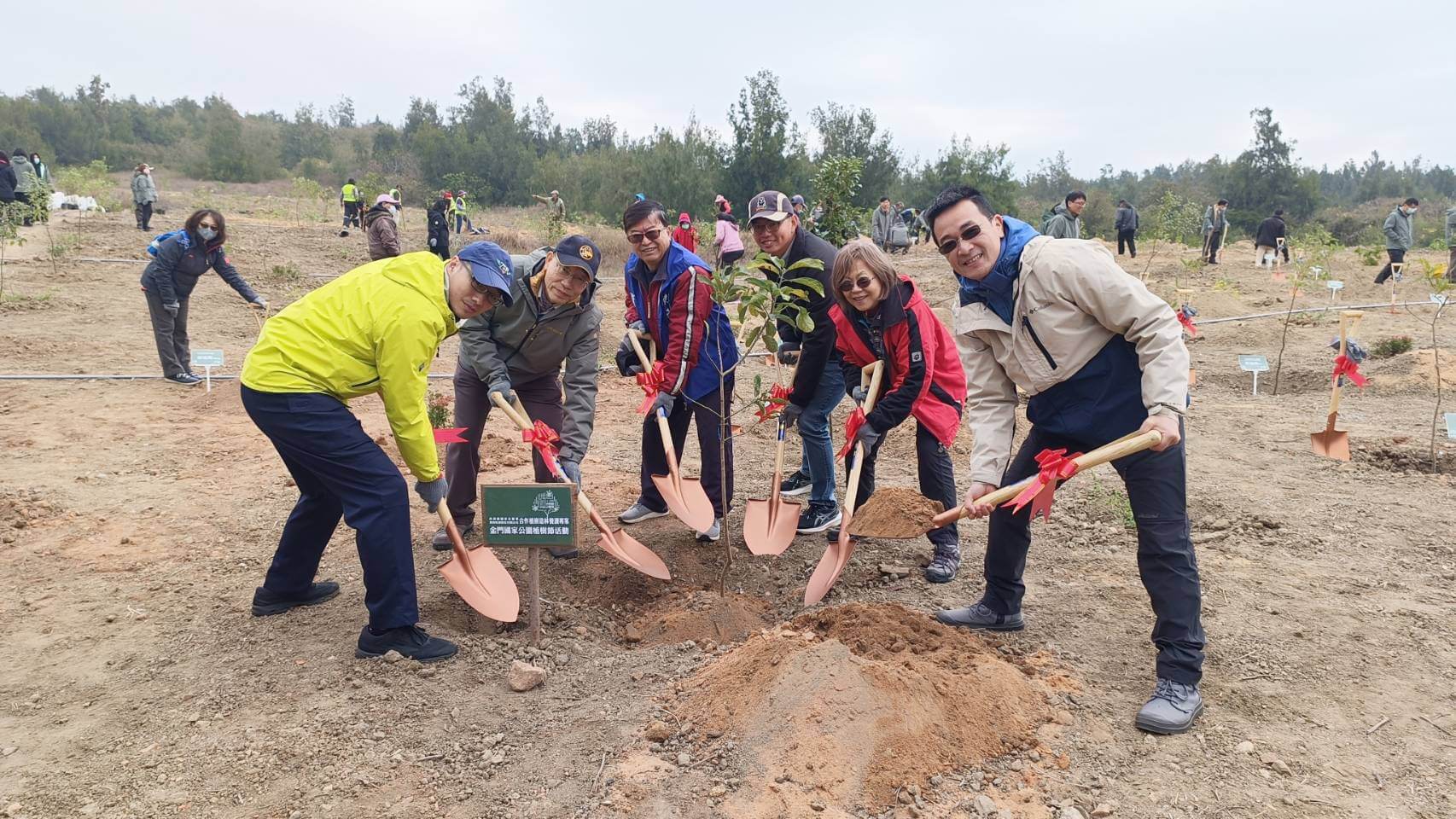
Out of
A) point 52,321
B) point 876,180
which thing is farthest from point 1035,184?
point 52,321

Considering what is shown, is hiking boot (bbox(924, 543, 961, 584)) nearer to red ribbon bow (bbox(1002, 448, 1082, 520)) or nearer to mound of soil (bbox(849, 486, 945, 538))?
mound of soil (bbox(849, 486, 945, 538))

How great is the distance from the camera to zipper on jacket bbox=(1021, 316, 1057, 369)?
271cm

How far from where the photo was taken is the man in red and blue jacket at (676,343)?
3.98 m

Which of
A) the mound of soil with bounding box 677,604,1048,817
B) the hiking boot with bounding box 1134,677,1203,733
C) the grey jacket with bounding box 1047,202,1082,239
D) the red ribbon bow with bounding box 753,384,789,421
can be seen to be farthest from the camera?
the grey jacket with bounding box 1047,202,1082,239

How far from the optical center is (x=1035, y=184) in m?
61.1

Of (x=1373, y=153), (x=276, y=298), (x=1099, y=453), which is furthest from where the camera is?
(x=1373, y=153)

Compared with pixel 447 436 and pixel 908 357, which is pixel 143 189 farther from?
pixel 908 357

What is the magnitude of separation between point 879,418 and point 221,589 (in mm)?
3030

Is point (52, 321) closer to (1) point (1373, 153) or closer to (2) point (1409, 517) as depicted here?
(2) point (1409, 517)

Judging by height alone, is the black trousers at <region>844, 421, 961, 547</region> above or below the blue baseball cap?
below

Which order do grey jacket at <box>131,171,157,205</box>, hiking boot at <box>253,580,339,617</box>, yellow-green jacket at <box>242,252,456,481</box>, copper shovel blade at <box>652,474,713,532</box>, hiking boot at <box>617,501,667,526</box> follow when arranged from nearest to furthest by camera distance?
yellow-green jacket at <box>242,252,456,481</box> → hiking boot at <box>253,580,339,617</box> → copper shovel blade at <box>652,474,713,532</box> → hiking boot at <box>617,501,667,526</box> → grey jacket at <box>131,171,157,205</box>

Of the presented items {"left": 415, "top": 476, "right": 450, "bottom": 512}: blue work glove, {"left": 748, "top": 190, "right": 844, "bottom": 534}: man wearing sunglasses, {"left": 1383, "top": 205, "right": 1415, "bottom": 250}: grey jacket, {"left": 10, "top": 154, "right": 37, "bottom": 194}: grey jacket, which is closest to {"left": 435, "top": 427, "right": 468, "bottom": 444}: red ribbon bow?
{"left": 415, "top": 476, "right": 450, "bottom": 512}: blue work glove

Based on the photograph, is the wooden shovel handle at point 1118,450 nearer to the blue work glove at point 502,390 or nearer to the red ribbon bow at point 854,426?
the red ribbon bow at point 854,426

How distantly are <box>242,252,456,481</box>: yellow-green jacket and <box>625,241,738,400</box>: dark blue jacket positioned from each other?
1.31 m
